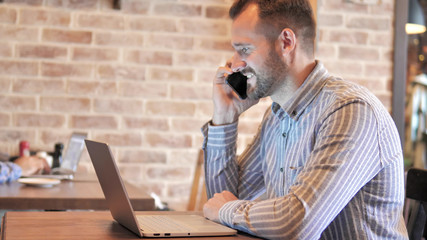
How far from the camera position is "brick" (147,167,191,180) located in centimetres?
342

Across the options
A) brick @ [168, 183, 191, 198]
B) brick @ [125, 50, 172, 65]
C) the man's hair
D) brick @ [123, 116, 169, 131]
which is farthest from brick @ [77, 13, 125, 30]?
the man's hair

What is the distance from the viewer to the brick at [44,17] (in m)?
3.27

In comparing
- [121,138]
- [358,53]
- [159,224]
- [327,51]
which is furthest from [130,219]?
[358,53]

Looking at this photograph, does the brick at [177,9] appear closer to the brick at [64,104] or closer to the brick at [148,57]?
the brick at [148,57]

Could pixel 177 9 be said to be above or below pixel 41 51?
above

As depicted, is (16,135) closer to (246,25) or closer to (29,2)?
(29,2)

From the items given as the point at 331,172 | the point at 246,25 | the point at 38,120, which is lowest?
the point at 38,120

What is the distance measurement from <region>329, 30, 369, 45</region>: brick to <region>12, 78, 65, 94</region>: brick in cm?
164

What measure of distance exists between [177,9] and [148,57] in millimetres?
332

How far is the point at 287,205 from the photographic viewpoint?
1250 millimetres

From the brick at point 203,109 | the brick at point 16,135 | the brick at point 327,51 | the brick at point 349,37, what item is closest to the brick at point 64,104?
the brick at point 16,135

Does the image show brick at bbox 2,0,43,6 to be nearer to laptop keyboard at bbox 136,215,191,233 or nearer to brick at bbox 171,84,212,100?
brick at bbox 171,84,212,100

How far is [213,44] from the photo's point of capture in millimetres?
3465

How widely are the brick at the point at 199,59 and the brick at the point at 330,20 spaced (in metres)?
0.67
